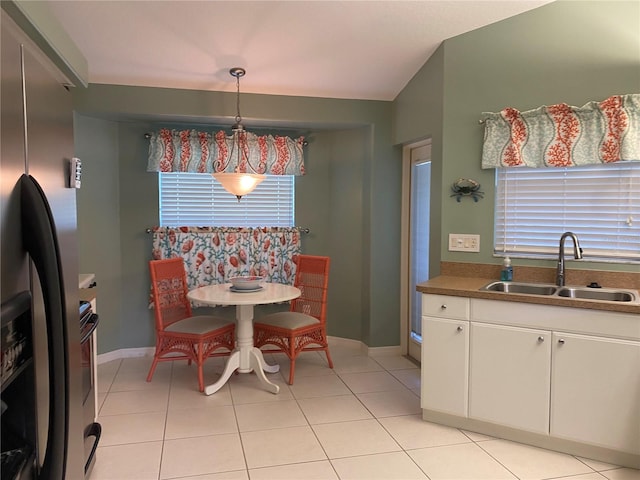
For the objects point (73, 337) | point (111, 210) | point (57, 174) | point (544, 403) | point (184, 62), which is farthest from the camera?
point (111, 210)

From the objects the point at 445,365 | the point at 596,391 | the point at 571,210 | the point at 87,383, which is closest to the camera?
the point at 87,383

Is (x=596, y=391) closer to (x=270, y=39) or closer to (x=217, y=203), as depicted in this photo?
(x=270, y=39)

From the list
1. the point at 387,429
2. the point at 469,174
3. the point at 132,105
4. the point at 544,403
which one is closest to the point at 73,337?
the point at 387,429

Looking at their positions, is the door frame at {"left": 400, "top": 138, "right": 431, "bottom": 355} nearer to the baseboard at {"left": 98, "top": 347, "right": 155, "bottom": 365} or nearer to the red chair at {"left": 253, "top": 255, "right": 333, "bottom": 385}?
the red chair at {"left": 253, "top": 255, "right": 333, "bottom": 385}

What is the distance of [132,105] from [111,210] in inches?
37.2

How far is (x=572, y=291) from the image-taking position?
2.78m

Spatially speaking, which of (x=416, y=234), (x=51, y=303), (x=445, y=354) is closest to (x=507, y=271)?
(x=445, y=354)

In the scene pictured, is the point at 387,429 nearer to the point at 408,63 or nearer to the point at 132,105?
the point at 408,63

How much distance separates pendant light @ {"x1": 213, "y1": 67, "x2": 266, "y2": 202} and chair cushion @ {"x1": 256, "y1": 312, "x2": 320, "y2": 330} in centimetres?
102

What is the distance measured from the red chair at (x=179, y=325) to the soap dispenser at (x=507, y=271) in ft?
Result: 6.73

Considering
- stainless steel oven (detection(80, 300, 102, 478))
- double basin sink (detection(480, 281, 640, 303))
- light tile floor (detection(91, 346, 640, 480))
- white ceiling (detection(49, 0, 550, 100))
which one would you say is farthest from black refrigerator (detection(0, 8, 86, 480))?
double basin sink (detection(480, 281, 640, 303))

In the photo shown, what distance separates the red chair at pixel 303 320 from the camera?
11.9 ft

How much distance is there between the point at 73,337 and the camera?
1.31 meters

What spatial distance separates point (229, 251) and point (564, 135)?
9.36 ft
